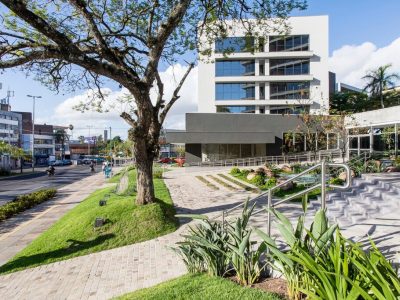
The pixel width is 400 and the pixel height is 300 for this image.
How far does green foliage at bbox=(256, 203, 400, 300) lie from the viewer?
3.02 meters

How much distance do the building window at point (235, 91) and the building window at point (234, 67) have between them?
4.62ft

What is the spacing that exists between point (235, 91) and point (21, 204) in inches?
1284

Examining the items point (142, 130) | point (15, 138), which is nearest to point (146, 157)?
point (142, 130)

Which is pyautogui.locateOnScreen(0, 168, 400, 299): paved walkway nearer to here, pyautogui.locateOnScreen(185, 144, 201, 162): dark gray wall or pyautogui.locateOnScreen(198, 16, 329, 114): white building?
pyautogui.locateOnScreen(185, 144, 201, 162): dark gray wall

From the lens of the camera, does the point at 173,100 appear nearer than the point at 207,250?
No

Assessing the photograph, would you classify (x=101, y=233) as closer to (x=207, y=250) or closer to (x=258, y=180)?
(x=207, y=250)

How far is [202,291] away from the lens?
183 inches

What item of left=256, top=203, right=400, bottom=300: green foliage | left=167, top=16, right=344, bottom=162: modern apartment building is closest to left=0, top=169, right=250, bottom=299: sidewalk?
left=256, top=203, right=400, bottom=300: green foliage

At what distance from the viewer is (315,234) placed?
4129mm

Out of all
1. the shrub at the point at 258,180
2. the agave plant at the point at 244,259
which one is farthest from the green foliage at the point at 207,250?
the shrub at the point at 258,180

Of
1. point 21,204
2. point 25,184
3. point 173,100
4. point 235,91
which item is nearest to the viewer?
point 173,100

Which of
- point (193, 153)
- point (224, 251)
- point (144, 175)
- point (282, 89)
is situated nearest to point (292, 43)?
point (282, 89)

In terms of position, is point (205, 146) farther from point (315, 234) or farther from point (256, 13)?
point (315, 234)

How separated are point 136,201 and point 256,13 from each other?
8442 mm
